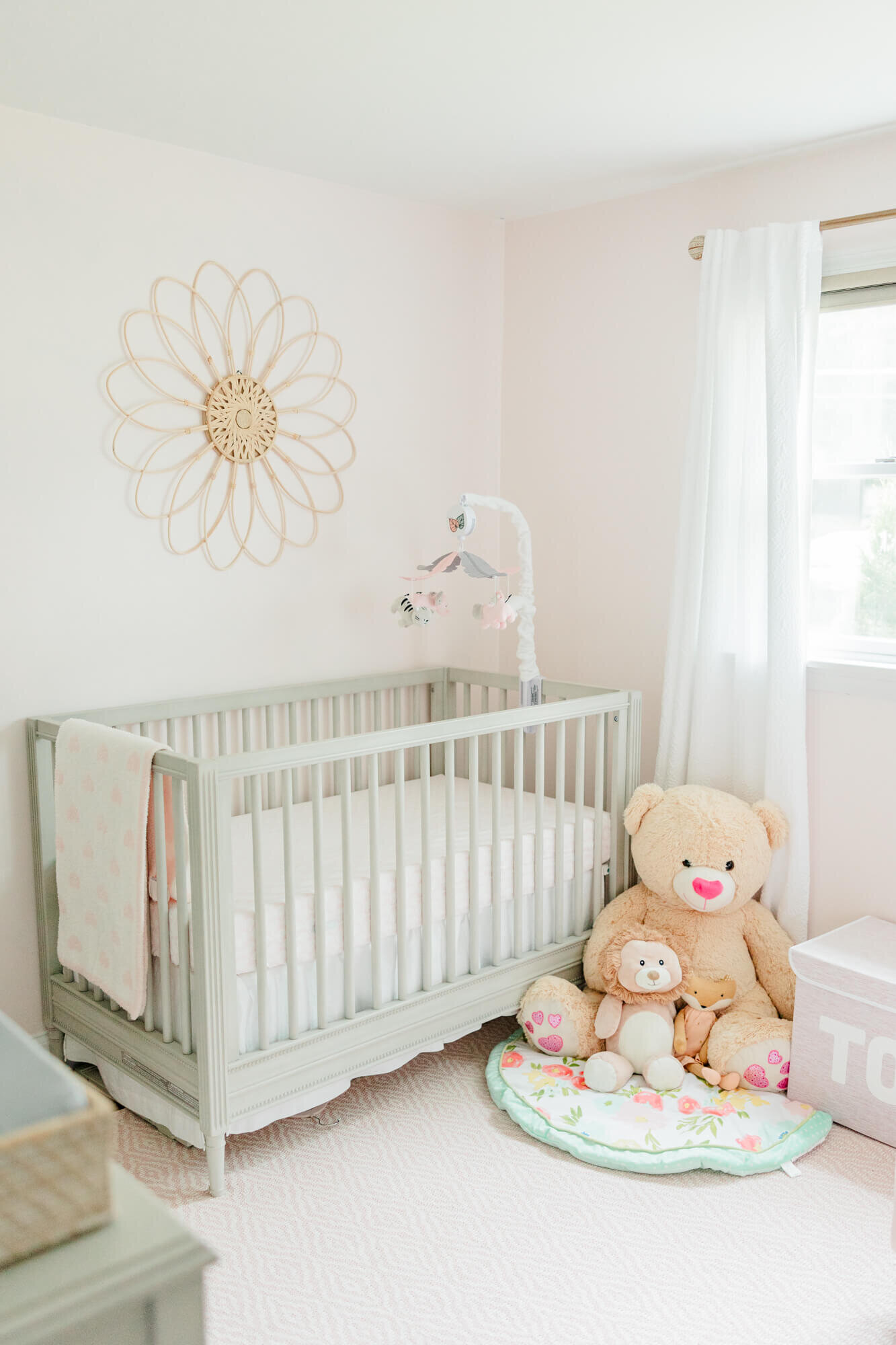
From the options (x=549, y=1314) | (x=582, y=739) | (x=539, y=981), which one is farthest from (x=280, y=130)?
(x=549, y=1314)

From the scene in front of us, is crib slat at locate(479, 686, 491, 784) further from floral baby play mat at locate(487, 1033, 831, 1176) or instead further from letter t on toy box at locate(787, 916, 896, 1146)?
letter t on toy box at locate(787, 916, 896, 1146)

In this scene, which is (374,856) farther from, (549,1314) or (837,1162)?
(837,1162)

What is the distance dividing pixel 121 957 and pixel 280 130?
192 centimetres

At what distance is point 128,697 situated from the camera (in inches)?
107

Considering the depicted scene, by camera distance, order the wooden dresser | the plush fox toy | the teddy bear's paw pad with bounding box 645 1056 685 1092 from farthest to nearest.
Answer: the plush fox toy → the teddy bear's paw pad with bounding box 645 1056 685 1092 → the wooden dresser

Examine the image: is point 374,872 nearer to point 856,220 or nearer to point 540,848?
point 540,848

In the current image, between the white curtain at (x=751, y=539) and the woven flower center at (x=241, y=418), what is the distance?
1.14m

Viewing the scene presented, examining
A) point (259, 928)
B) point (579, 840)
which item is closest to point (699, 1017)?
point (579, 840)

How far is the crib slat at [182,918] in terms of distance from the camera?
2078 millimetres

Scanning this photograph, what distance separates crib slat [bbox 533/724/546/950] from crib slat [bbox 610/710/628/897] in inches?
10.2

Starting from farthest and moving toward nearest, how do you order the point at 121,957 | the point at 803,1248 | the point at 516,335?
the point at 516,335 < the point at 121,957 < the point at 803,1248

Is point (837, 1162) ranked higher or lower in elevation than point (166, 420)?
lower

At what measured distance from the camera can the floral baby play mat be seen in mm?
2262

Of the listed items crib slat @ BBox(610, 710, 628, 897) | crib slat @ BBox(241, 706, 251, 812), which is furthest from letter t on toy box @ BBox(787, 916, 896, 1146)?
crib slat @ BBox(241, 706, 251, 812)
